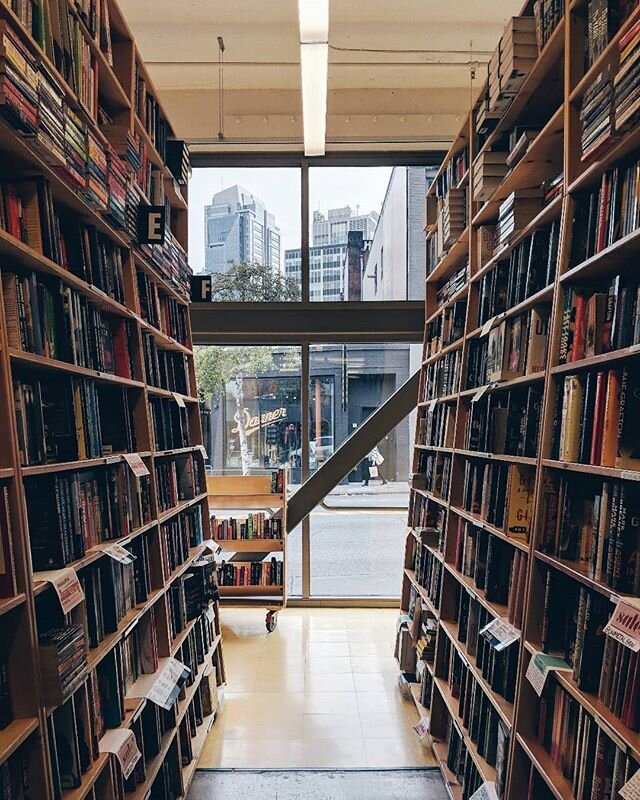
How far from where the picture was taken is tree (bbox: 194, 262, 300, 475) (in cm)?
A: 477

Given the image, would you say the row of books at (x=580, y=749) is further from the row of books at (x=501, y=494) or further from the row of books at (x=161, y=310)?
the row of books at (x=161, y=310)

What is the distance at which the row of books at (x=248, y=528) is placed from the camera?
449cm

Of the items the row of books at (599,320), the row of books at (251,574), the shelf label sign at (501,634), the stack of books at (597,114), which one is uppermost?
the stack of books at (597,114)

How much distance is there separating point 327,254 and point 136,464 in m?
3.24

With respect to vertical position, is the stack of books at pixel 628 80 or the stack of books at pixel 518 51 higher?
the stack of books at pixel 518 51

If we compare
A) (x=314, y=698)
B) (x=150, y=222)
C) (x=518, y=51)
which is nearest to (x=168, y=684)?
(x=314, y=698)

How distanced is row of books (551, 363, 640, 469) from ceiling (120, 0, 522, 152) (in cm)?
306

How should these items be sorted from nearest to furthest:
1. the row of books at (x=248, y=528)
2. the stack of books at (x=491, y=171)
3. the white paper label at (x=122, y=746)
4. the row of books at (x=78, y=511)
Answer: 1. the row of books at (x=78, y=511)
2. the white paper label at (x=122, y=746)
3. the stack of books at (x=491, y=171)
4. the row of books at (x=248, y=528)

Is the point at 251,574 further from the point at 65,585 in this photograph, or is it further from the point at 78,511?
the point at 65,585

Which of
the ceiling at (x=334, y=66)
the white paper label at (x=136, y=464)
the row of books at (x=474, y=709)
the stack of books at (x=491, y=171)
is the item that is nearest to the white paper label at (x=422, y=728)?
the row of books at (x=474, y=709)

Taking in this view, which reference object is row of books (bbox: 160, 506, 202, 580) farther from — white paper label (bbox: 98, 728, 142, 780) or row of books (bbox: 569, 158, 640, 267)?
row of books (bbox: 569, 158, 640, 267)

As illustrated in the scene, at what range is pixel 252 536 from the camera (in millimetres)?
4496

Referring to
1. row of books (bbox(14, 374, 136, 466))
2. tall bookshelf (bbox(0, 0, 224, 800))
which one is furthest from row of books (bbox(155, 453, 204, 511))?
row of books (bbox(14, 374, 136, 466))

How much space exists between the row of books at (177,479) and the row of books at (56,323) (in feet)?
2.17
